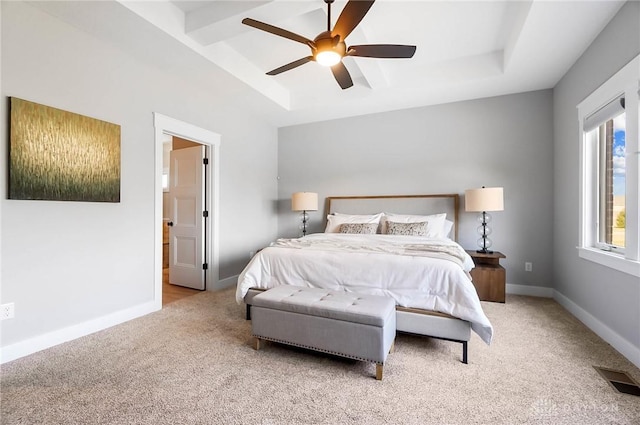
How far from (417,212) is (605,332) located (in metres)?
2.31

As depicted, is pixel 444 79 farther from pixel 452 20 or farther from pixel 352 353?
pixel 352 353

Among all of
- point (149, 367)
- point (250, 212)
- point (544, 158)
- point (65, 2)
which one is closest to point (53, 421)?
point (149, 367)

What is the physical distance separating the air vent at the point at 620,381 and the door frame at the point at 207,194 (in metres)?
3.82

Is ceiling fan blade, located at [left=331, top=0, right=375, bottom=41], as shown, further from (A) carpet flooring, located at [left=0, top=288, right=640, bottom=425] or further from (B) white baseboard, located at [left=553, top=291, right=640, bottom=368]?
(B) white baseboard, located at [left=553, top=291, right=640, bottom=368]

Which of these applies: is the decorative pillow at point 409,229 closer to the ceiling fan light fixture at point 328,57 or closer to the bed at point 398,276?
the bed at point 398,276

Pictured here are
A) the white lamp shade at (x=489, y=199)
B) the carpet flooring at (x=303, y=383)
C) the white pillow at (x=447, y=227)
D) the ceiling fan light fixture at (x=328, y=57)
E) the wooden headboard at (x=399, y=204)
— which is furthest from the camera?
the wooden headboard at (x=399, y=204)

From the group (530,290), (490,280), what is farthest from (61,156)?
(530,290)

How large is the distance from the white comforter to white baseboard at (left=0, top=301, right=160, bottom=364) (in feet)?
3.66

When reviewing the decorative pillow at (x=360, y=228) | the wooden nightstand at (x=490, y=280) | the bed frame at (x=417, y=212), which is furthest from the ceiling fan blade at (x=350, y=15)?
the wooden nightstand at (x=490, y=280)

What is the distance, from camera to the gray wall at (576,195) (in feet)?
6.95

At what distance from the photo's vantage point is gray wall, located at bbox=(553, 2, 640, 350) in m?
2.12

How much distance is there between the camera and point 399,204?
4.38 meters

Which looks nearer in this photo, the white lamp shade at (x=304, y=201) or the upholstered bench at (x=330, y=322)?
the upholstered bench at (x=330, y=322)

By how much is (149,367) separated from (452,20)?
388 centimetres
